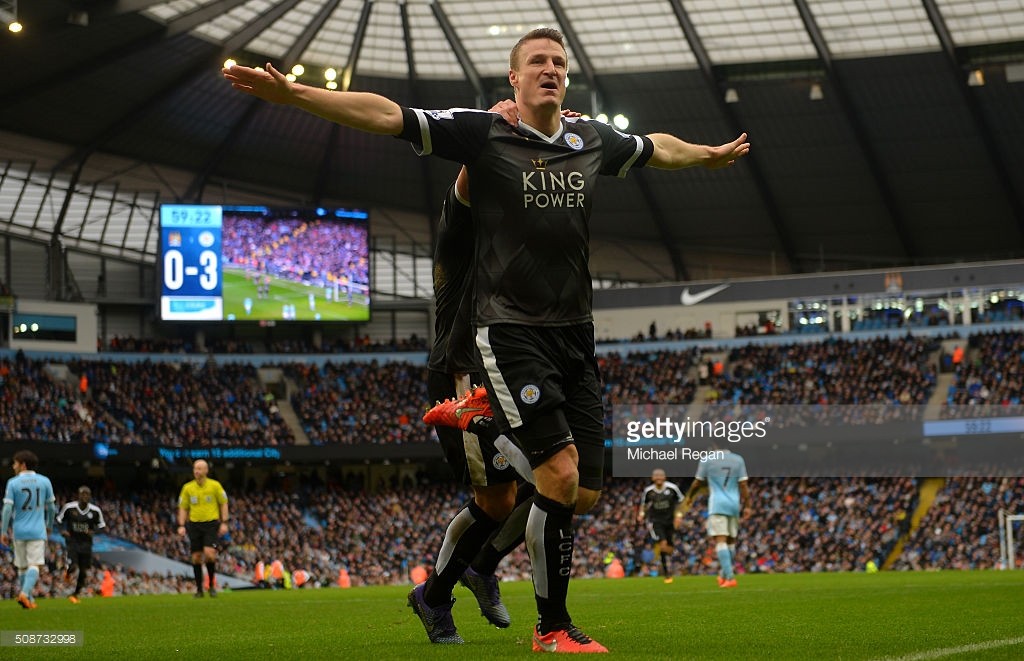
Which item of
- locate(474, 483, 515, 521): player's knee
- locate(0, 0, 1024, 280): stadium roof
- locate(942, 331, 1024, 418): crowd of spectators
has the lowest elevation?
locate(474, 483, 515, 521): player's knee

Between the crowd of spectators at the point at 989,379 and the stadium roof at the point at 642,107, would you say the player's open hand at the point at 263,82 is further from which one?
the crowd of spectators at the point at 989,379

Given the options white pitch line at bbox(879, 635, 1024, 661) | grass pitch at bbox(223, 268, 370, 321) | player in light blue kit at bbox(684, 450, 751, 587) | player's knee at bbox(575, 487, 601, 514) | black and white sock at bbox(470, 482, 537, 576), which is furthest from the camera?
grass pitch at bbox(223, 268, 370, 321)

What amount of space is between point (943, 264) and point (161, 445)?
31.0m

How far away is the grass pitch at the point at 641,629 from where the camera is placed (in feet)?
22.2

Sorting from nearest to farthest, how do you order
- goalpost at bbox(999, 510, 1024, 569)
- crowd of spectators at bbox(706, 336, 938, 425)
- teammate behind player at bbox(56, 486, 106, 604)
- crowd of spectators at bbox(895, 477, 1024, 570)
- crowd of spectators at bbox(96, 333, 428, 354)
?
teammate behind player at bbox(56, 486, 106, 604), goalpost at bbox(999, 510, 1024, 569), crowd of spectators at bbox(895, 477, 1024, 570), crowd of spectators at bbox(706, 336, 938, 425), crowd of spectators at bbox(96, 333, 428, 354)

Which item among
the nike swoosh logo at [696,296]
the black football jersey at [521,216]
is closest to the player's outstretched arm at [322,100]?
the black football jersey at [521,216]

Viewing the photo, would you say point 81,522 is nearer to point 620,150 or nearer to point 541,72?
point 620,150

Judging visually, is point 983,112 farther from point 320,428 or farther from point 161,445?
point 161,445

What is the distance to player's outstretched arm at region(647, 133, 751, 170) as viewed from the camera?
7.06m

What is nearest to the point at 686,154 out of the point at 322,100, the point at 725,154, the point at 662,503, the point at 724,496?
the point at 725,154

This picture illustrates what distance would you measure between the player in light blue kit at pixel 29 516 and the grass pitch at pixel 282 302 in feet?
106

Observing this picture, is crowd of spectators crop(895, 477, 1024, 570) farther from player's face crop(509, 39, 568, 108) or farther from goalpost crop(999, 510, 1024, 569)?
player's face crop(509, 39, 568, 108)

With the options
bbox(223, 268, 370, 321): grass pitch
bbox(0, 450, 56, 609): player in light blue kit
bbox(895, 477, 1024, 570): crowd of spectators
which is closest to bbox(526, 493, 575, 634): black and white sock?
bbox(0, 450, 56, 609): player in light blue kit

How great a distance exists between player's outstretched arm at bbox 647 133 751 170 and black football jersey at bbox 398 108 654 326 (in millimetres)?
648
